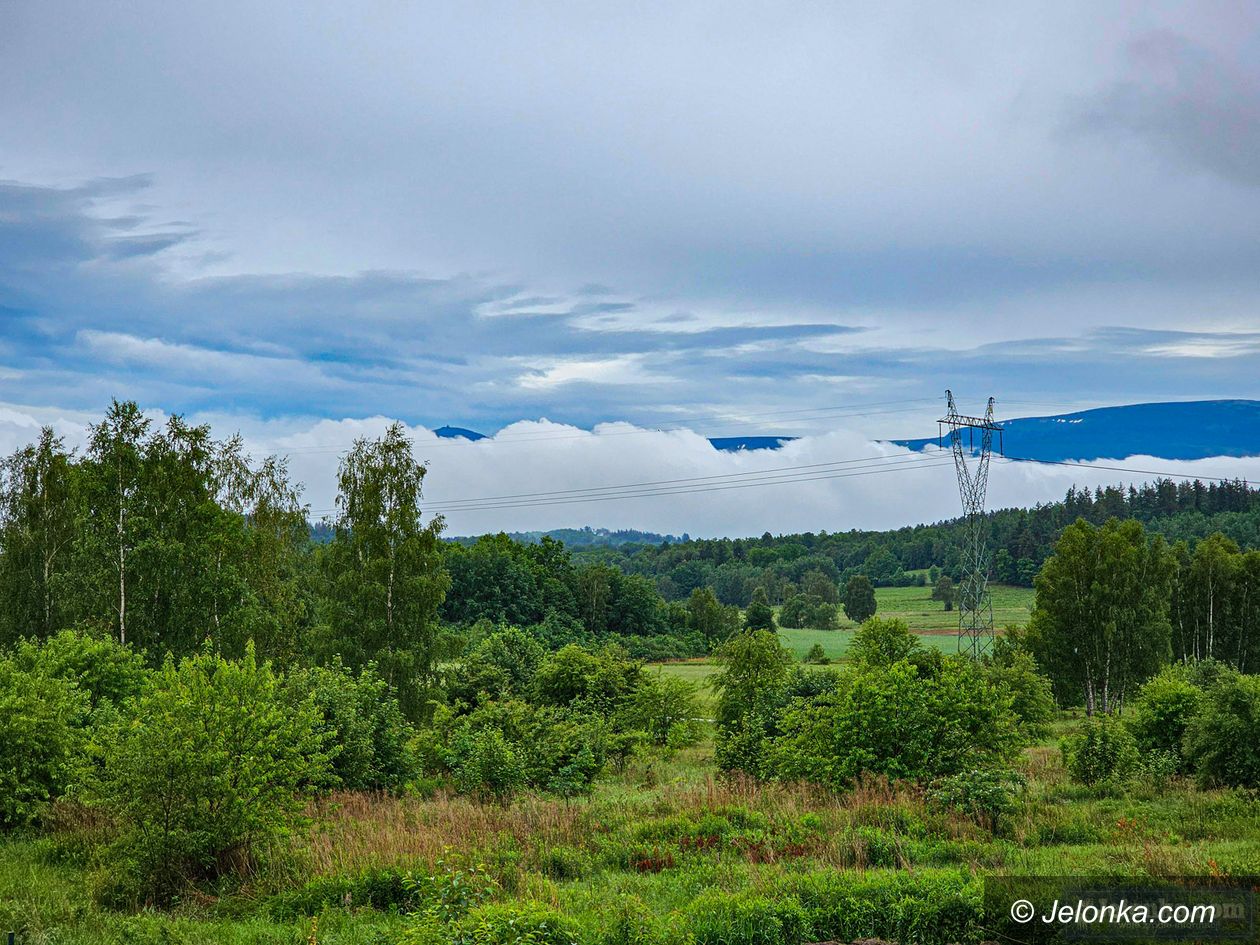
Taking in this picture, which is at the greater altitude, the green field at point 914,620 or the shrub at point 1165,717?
the shrub at point 1165,717

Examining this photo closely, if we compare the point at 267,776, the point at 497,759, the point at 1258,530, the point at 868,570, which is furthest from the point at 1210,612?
the point at 868,570

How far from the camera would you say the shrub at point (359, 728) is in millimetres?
20766

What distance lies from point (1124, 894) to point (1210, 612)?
62943 millimetres

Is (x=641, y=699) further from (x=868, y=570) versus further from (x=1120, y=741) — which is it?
(x=868, y=570)

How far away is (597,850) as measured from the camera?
50.9 ft

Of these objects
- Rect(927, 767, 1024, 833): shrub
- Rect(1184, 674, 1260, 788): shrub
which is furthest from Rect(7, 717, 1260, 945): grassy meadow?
Rect(1184, 674, 1260, 788): shrub

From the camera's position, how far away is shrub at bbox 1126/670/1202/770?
2378 centimetres

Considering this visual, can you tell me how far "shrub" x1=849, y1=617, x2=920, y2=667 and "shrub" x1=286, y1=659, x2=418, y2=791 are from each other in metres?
11.4

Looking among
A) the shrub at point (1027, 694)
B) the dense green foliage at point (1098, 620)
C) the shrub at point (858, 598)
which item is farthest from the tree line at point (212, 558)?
the shrub at point (858, 598)

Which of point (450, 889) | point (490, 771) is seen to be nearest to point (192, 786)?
point (450, 889)

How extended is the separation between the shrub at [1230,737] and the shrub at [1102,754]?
5.00 ft

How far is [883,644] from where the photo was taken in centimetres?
2595

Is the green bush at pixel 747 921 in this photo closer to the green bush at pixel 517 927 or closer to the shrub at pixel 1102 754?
the green bush at pixel 517 927

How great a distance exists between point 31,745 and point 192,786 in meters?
6.13
